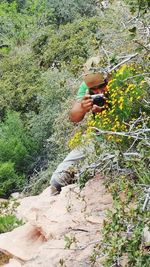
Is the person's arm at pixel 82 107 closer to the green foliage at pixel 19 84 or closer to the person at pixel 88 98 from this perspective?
the person at pixel 88 98

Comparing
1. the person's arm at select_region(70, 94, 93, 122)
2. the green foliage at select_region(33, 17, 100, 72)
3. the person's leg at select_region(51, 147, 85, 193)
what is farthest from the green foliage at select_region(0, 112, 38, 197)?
the person's arm at select_region(70, 94, 93, 122)

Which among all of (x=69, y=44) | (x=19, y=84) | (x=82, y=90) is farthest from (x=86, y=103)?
(x=69, y=44)

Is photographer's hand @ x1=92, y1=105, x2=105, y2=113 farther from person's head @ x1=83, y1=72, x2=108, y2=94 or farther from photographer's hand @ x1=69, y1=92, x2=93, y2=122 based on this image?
person's head @ x1=83, y1=72, x2=108, y2=94

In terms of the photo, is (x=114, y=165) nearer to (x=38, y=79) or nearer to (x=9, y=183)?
(x=9, y=183)

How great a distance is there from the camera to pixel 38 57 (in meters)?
14.7

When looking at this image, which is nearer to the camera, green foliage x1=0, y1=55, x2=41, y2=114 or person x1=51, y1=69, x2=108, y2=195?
person x1=51, y1=69, x2=108, y2=195

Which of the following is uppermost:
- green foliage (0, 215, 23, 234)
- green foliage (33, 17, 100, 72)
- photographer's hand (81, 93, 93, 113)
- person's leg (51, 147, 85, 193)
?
photographer's hand (81, 93, 93, 113)

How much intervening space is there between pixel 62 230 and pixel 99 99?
47.9 inches

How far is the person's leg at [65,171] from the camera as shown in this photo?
575 centimetres

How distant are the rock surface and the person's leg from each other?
21 cm

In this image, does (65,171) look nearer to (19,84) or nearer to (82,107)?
(82,107)

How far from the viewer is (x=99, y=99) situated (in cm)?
524

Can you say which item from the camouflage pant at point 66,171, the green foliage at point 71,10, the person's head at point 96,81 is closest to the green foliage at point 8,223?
the camouflage pant at point 66,171

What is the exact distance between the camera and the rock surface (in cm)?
433
